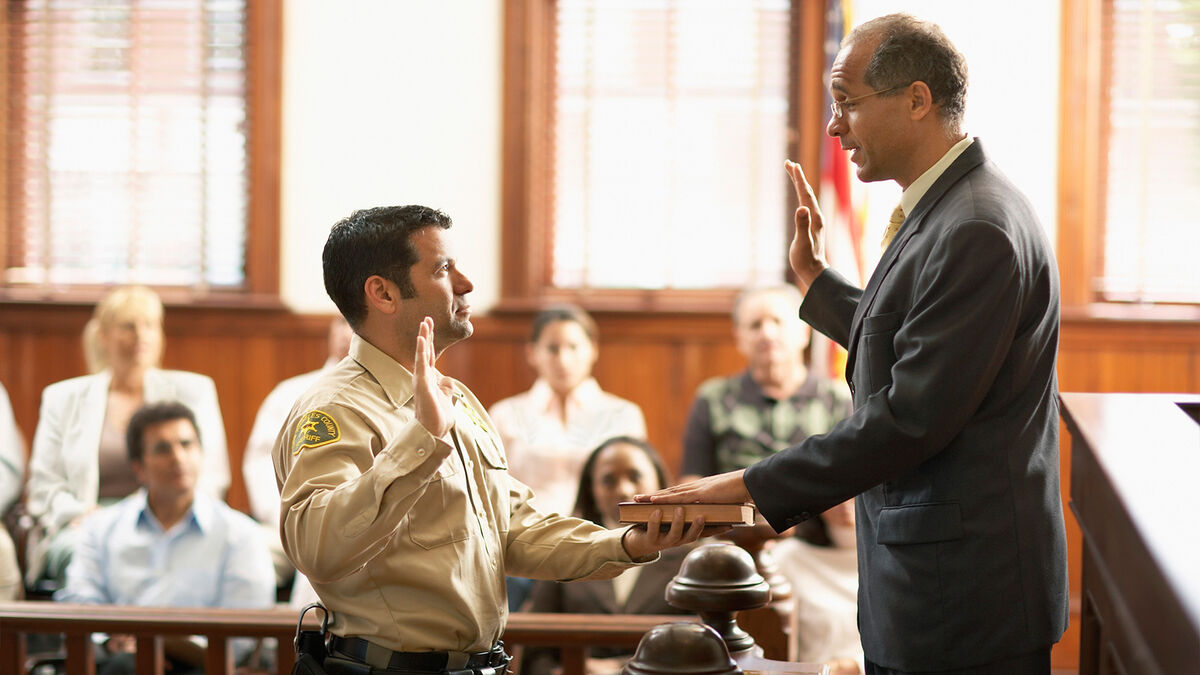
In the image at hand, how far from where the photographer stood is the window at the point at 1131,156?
Result: 5.28 metres

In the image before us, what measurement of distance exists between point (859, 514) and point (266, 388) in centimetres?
416

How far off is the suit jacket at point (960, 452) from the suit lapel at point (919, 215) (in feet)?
0.10

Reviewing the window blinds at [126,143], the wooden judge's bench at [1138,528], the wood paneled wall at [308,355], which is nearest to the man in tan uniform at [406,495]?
the wooden judge's bench at [1138,528]

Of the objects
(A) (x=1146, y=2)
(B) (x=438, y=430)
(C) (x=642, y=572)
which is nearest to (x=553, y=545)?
(B) (x=438, y=430)

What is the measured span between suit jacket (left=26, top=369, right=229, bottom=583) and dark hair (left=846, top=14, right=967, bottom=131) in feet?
11.2

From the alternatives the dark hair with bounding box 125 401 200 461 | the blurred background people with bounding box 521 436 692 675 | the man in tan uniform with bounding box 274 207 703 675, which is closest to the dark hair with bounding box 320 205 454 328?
the man in tan uniform with bounding box 274 207 703 675

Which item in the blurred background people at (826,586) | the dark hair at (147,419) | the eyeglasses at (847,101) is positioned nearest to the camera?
the eyeglasses at (847,101)

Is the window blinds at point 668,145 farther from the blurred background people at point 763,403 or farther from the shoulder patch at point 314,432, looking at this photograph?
the shoulder patch at point 314,432

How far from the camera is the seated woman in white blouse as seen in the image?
15.6 feet

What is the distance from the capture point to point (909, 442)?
176cm

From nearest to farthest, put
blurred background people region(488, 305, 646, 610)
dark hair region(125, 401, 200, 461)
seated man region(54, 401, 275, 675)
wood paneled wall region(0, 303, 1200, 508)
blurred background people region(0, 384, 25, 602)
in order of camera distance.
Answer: seated man region(54, 401, 275, 675) < dark hair region(125, 401, 200, 461) < blurred background people region(488, 305, 646, 610) < blurred background people region(0, 384, 25, 602) < wood paneled wall region(0, 303, 1200, 508)

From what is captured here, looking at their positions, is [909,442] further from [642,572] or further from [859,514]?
[642,572]

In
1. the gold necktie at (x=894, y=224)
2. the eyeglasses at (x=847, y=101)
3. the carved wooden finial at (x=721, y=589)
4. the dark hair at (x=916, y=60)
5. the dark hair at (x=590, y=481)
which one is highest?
the dark hair at (x=916, y=60)

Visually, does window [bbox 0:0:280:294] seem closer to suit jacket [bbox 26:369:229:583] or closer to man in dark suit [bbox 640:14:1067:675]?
suit jacket [bbox 26:369:229:583]
